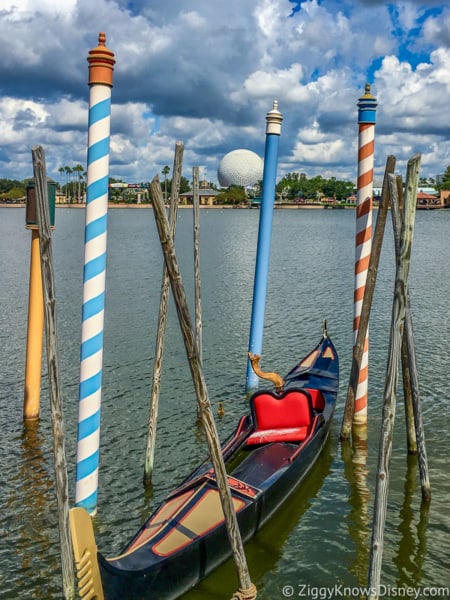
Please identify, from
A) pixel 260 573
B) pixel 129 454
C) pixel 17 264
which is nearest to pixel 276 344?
pixel 129 454

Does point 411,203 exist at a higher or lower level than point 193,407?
higher

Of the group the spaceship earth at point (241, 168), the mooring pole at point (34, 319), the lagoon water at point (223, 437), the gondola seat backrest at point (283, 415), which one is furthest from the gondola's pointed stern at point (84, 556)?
the spaceship earth at point (241, 168)

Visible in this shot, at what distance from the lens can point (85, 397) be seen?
760cm

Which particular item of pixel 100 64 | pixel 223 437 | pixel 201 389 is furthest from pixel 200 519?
pixel 100 64

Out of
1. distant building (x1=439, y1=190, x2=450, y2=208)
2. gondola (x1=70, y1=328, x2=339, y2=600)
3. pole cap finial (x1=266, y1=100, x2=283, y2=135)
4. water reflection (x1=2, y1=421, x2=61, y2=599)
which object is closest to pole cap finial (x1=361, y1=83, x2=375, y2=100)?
pole cap finial (x1=266, y1=100, x2=283, y2=135)

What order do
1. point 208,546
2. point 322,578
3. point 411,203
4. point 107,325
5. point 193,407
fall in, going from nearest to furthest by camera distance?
point 411,203, point 208,546, point 322,578, point 193,407, point 107,325

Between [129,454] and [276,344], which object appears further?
[276,344]

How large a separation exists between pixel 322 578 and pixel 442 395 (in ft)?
22.8

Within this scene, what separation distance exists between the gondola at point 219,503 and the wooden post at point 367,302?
425mm

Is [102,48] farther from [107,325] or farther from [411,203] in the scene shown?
[107,325]

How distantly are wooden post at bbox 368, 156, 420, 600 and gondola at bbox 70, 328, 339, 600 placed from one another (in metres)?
1.73

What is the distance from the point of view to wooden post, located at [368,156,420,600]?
19.9ft

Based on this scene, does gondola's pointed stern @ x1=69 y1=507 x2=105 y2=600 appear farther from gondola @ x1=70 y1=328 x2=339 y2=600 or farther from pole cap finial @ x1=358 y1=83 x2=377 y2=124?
→ pole cap finial @ x1=358 y1=83 x2=377 y2=124

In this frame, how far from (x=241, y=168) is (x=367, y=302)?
16689 centimetres
